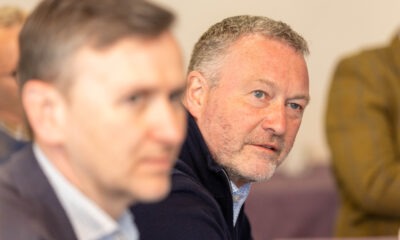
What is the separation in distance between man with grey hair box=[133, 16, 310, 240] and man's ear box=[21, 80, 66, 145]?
0.39 metres

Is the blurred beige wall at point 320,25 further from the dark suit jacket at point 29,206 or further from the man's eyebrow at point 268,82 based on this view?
the dark suit jacket at point 29,206

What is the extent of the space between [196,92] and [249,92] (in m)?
0.10

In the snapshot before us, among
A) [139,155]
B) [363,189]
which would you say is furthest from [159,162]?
[363,189]

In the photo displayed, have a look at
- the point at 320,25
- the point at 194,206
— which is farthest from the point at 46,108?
the point at 320,25

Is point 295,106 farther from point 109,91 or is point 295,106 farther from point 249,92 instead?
point 109,91

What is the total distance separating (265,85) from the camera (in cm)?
129

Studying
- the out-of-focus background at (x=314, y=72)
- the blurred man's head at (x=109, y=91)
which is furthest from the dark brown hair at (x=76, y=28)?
the out-of-focus background at (x=314, y=72)

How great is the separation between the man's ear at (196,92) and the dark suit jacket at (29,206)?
0.48 meters

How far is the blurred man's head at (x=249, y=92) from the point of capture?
1278 mm

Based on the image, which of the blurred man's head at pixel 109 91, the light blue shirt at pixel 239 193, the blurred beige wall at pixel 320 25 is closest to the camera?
the blurred man's head at pixel 109 91

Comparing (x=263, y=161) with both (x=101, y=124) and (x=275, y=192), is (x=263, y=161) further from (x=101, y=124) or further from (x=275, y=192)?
(x=275, y=192)

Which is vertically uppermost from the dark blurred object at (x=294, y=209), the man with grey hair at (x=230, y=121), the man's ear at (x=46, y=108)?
the man's ear at (x=46, y=108)

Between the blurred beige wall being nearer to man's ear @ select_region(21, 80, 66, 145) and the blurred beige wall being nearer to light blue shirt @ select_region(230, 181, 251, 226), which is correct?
light blue shirt @ select_region(230, 181, 251, 226)

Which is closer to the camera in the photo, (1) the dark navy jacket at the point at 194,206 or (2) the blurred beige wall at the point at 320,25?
(1) the dark navy jacket at the point at 194,206
